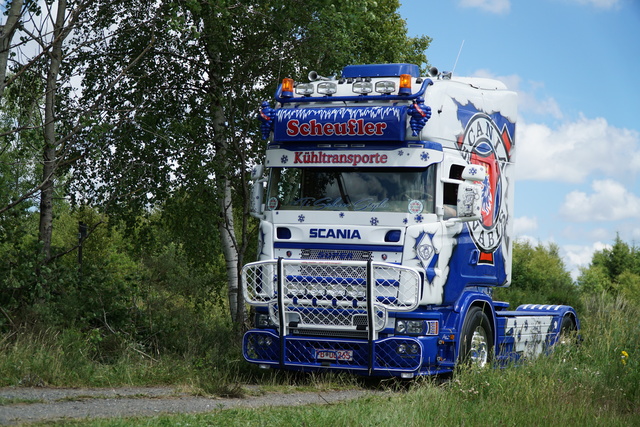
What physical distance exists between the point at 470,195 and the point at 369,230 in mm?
1523

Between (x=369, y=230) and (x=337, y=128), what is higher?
(x=337, y=128)

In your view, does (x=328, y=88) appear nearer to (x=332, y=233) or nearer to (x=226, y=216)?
(x=332, y=233)

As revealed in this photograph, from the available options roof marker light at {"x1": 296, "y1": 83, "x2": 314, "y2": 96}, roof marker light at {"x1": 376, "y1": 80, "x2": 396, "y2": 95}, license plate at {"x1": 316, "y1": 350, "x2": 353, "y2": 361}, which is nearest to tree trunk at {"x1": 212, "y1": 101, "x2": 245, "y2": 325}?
roof marker light at {"x1": 296, "y1": 83, "x2": 314, "y2": 96}

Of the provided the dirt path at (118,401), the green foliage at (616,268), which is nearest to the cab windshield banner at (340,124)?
the dirt path at (118,401)

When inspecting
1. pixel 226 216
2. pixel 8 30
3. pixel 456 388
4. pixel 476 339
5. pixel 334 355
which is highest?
pixel 8 30

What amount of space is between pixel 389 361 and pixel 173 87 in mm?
9182

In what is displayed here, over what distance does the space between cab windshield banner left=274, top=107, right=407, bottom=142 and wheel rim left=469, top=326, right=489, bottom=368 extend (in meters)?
3.26

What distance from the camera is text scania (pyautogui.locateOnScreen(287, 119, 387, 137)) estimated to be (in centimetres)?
1174

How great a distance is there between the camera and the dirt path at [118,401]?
345 inches

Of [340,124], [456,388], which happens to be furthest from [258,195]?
[456,388]

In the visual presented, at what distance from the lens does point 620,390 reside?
10.2 metres

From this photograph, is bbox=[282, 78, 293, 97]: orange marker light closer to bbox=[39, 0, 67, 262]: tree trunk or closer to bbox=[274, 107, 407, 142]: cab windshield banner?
bbox=[274, 107, 407, 142]: cab windshield banner

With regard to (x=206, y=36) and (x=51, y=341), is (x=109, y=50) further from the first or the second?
(x=51, y=341)

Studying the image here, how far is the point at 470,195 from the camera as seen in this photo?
38.8ft
